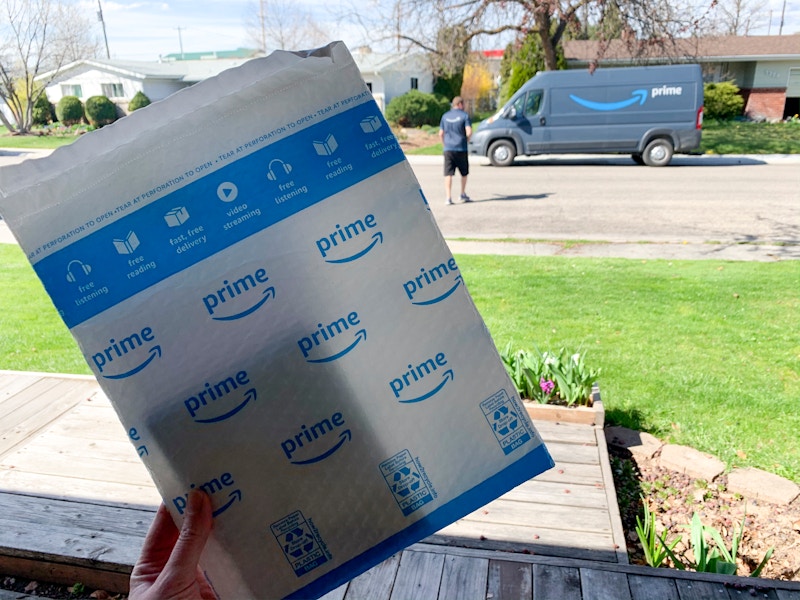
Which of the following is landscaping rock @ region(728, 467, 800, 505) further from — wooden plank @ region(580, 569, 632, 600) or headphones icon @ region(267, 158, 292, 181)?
headphones icon @ region(267, 158, 292, 181)

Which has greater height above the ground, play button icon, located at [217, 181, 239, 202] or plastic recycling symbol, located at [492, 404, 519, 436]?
play button icon, located at [217, 181, 239, 202]

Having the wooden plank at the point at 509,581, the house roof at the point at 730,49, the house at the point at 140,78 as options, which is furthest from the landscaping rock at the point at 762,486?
the house at the point at 140,78

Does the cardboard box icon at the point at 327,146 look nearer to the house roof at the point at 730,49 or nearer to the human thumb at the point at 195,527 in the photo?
the human thumb at the point at 195,527

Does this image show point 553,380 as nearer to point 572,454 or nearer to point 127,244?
point 572,454

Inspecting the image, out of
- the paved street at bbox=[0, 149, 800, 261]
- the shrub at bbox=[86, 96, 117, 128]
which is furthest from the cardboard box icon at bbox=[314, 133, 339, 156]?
the shrub at bbox=[86, 96, 117, 128]

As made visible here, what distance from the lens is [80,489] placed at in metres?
3.17

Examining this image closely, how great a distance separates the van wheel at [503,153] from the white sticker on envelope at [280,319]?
17.6 metres

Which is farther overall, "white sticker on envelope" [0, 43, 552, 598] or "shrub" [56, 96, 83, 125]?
"shrub" [56, 96, 83, 125]

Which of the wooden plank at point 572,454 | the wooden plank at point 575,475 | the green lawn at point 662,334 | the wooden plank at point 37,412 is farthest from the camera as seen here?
the green lawn at point 662,334

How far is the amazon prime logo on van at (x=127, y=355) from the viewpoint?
2.96ft

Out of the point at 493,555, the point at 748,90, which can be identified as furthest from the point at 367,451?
the point at 748,90

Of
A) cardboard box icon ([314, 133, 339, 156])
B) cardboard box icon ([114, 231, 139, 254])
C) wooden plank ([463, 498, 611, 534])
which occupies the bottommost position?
wooden plank ([463, 498, 611, 534])

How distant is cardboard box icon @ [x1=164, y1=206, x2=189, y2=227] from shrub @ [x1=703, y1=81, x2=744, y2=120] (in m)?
32.7

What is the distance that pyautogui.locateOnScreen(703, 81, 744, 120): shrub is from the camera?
29.1m
